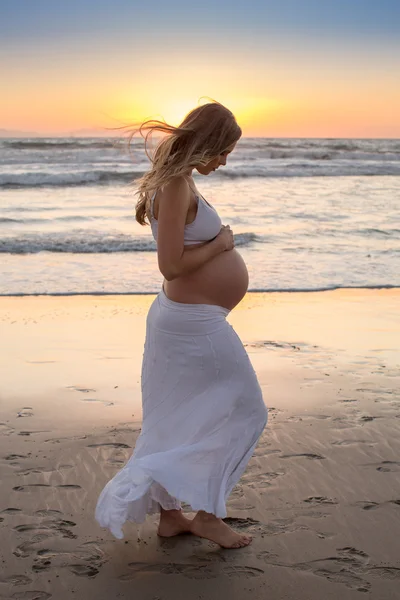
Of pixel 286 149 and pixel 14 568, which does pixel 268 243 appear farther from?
pixel 286 149

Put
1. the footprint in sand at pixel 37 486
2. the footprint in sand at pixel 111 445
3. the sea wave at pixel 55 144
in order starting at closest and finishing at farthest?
the footprint in sand at pixel 37 486 → the footprint in sand at pixel 111 445 → the sea wave at pixel 55 144

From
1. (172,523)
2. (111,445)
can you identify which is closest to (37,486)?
(111,445)

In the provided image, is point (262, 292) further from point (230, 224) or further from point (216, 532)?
point (230, 224)

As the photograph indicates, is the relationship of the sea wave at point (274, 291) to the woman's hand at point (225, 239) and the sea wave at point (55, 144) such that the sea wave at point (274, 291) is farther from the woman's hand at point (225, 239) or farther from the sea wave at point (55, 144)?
the sea wave at point (55, 144)

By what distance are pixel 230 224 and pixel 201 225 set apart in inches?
510

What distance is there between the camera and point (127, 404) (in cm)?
541

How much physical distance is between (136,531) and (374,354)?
3474mm

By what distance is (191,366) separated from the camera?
11.2 feet

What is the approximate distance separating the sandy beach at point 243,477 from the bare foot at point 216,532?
5 centimetres

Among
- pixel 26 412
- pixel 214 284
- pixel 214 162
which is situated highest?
pixel 214 162

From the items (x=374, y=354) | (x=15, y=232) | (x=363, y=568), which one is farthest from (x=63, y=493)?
(x=15, y=232)

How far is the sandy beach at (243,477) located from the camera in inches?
127

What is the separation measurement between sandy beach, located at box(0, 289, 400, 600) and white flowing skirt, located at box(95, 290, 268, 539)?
0.25 metres

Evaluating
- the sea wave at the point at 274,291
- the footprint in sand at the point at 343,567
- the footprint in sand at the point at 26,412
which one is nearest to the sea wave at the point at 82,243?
the sea wave at the point at 274,291
